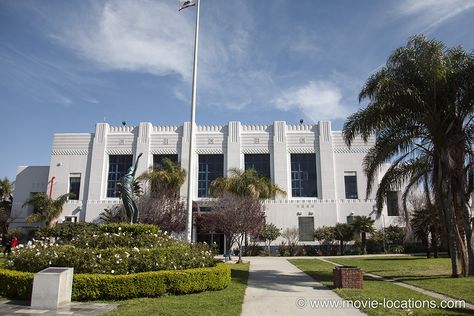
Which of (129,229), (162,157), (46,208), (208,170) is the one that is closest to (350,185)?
(208,170)

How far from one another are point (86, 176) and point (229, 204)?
833 inches

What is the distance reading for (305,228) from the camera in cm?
3938

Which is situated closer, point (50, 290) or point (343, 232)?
point (50, 290)

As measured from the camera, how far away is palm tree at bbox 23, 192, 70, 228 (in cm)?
3831

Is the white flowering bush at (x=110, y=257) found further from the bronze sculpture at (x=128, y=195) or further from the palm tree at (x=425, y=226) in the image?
the palm tree at (x=425, y=226)

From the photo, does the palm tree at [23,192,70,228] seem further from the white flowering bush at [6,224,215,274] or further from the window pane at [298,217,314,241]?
the white flowering bush at [6,224,215,274]

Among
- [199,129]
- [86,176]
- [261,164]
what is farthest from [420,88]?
[86,176]

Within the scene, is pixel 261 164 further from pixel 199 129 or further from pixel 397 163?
pixel 397 163

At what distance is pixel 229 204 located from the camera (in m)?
28.0

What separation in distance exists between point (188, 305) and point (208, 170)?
3296 centimetres

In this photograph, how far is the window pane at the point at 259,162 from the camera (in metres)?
42.1

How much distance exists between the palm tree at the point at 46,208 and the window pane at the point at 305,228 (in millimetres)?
23491

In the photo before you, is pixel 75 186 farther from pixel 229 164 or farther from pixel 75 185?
pixel 229 164

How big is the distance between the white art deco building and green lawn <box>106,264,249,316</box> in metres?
28.7
